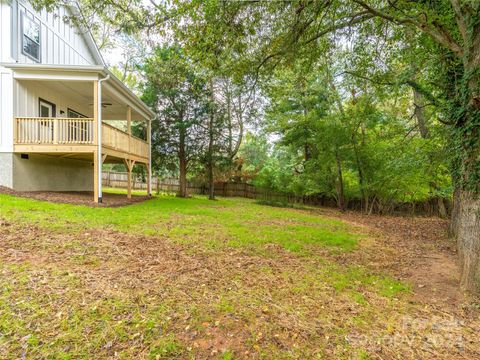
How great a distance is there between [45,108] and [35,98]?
0.77 metres

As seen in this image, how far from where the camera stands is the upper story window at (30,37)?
35.2 ft

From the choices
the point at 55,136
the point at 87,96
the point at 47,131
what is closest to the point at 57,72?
the point at 47,131

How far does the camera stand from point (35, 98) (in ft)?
35.4

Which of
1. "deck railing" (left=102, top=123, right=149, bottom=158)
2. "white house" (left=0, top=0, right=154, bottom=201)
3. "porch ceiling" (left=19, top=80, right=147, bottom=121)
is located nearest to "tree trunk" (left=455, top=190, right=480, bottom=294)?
"white house" (left=0, top=0, right=154, bottom=201)

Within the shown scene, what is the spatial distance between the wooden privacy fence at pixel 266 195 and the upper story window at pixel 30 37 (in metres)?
10.3

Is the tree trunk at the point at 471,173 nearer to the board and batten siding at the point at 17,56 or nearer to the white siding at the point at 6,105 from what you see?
the board and batten siding at the point at 17,56

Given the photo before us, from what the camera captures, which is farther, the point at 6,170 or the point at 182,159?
the point at 182,159

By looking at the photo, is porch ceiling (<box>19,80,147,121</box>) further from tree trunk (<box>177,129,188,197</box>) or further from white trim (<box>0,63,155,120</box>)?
tree trunk (<box>177,129,188,197</box>)

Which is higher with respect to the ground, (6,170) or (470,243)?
(6,170)

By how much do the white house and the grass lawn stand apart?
194 inches

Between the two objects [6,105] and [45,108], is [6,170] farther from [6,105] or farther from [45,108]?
[45,108]

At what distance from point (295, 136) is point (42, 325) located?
1509cm

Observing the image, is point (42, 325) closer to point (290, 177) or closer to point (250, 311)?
point (250, 311)

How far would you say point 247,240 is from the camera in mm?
6191
